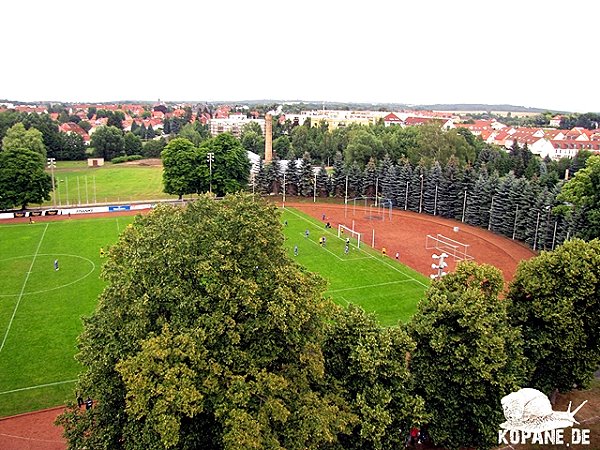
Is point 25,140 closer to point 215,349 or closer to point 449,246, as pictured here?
point 449,246

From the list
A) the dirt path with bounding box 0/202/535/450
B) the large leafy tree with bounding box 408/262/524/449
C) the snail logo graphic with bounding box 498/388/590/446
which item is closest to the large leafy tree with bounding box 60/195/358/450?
the large leafy tree with bounding box 408/262/524/449

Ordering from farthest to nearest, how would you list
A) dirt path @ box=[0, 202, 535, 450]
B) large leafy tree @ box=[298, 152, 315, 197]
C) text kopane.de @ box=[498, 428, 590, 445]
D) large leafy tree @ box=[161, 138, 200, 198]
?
large leafy tree @ box=[298, 152, 315, 197] → large leafy tree @ box=[161, 138, 200, 198] → dirt path @ box=[0, 202, 535, 450] → text kopane.de @ box=[498, 428, 590, 445]

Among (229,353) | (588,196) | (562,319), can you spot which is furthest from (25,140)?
(562,319)

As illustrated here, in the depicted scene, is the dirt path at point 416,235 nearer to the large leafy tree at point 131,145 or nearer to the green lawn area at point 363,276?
the green lawn area at point 363,276

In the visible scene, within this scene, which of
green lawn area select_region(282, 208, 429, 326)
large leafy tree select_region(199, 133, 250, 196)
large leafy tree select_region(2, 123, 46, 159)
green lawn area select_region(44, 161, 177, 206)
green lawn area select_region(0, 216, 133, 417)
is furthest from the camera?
large leafy tree select_region(2, 123, 46, 159)

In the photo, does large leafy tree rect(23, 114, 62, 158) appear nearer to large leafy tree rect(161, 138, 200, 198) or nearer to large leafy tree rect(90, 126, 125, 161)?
large leafy tree rect(90, 126, 125, 161)

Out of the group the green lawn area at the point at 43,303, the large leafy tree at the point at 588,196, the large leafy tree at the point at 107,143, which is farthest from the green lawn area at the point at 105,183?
the large leafy tree at the point at 588,196
